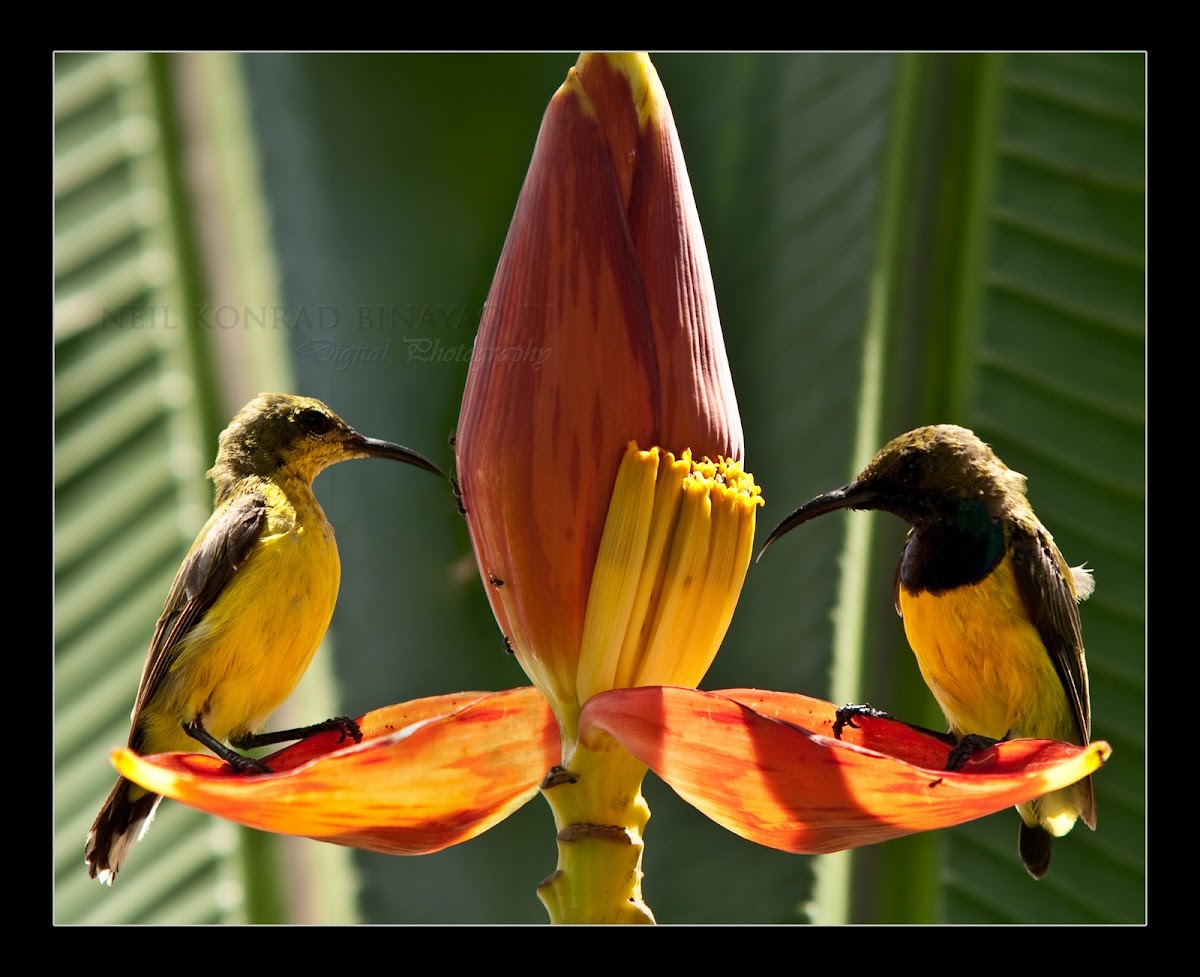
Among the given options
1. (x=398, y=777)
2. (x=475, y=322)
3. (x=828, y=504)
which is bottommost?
(x=398, y=777)

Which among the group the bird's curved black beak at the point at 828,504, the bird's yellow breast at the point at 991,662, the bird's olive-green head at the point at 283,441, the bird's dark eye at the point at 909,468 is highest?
the bird's olive-green head at the point at 283,441

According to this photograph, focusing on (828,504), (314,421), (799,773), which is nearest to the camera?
(799,773)

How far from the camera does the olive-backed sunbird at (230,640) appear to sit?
72 cm

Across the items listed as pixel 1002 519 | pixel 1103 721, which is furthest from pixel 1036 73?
pixel 1103 721

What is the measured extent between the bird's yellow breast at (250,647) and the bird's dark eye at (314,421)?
3.0 inches

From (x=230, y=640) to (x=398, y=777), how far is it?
224 millimetres

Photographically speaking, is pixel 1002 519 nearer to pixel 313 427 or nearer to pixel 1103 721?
pixel 1103 721

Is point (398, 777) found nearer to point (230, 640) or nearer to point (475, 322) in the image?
point (230, 640)

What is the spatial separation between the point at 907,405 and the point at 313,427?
0.41 meters

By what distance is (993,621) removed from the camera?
74cm

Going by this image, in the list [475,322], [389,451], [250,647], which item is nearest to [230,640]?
[250,647]

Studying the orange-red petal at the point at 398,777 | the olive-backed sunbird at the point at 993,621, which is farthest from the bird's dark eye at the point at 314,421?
the olive-backed sunbird at the point at 993,621

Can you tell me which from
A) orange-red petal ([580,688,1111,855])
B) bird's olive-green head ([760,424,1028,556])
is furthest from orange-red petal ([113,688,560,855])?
bird's olive-green head ([760,424,1028,556])

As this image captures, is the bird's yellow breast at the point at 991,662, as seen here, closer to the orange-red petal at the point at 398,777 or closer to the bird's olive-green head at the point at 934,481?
the bird's olive-green head at the point at 934,481
